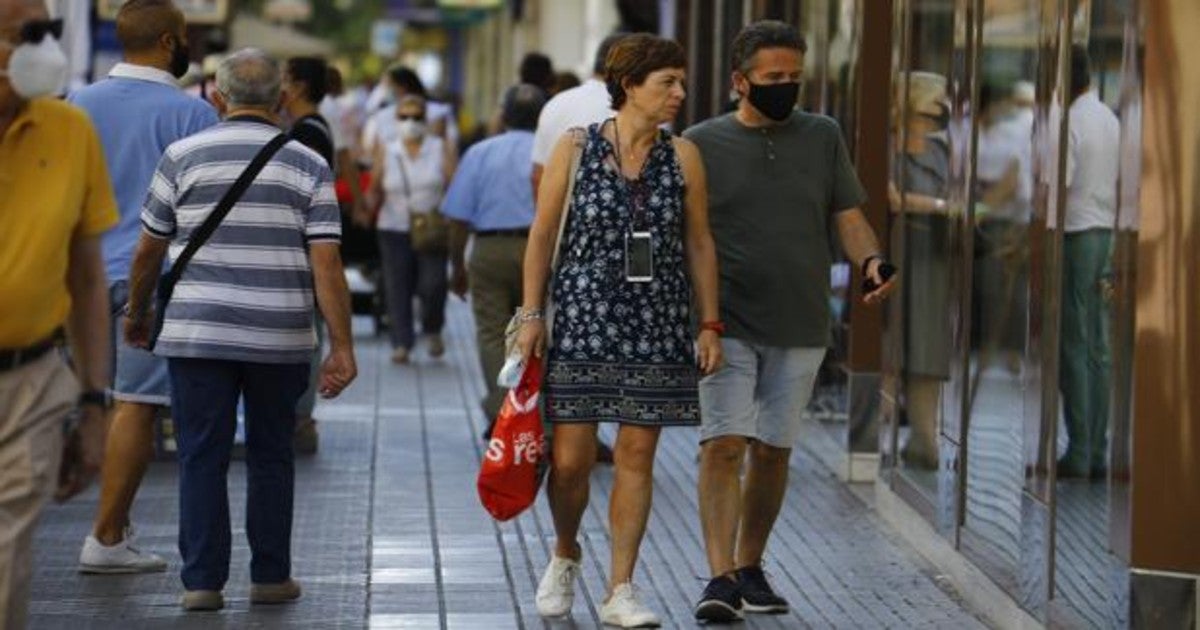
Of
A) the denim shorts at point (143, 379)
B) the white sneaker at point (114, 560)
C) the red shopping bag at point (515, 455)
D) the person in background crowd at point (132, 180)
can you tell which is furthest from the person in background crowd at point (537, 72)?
the red shopping bag at point (515, 455)

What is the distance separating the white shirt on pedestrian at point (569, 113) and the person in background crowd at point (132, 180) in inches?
134

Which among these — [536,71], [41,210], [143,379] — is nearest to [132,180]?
[143,379]

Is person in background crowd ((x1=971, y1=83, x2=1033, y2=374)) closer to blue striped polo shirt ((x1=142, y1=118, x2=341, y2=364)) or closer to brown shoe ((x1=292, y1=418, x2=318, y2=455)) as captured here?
blue striped polo shirt ((x1=142, y1=118, x2=341, y2=364))

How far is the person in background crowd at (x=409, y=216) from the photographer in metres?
19.0

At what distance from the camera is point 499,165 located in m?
14.3

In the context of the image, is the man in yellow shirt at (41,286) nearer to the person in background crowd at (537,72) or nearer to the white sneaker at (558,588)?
the white sneaker at (558,588)

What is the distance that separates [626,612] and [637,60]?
1.66 metres

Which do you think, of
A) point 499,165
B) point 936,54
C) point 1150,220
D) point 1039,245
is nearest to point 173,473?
point 499,165

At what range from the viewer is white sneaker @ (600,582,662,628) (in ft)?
28.7

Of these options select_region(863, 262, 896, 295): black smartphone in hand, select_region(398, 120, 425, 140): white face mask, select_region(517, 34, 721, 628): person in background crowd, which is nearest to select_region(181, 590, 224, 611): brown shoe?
select_region(517, 34, 721, 628): person in background crowd

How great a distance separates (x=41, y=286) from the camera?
20.5 feet

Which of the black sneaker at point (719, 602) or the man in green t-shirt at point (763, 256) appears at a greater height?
the man in green t-shirt at point (763, 256)

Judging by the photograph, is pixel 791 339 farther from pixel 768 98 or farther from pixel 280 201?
pixel 280 201

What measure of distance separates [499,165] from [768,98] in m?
5.43
